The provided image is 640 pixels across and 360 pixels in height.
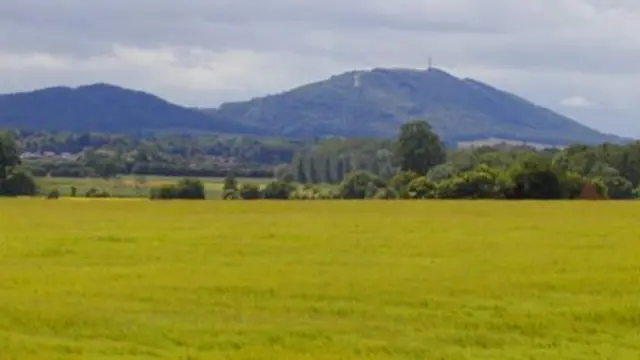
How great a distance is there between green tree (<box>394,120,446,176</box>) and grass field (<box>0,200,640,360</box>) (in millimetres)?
78733

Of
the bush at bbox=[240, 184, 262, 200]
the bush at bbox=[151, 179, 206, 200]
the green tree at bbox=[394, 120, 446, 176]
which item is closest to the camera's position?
the bush at bbox=[151, 179, 206, 200]

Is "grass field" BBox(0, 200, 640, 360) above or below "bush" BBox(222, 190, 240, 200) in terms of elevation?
above

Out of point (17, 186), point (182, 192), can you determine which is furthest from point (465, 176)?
point (17, 186)

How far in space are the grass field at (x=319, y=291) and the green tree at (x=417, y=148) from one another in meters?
78.7

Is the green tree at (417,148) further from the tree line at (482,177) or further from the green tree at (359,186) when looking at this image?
the green tree at (359,186)

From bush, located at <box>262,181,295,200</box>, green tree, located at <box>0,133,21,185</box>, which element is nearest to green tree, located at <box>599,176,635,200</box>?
bush, located at <box>262,181,295,200</box>

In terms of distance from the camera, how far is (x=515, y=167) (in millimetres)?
93125

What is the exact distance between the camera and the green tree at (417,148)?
5226 inches

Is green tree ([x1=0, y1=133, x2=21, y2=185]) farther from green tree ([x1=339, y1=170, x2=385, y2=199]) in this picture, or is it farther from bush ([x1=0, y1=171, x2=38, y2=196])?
green tree ([x1=339, y1=170, x2=385, y2=199])

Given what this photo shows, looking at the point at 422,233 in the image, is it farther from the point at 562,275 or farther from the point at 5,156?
the point at 5,156

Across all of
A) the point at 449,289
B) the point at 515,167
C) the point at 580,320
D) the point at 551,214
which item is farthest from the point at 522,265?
the point at 515,167

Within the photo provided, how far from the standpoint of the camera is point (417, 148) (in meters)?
134

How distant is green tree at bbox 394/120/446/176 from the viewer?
133 metres

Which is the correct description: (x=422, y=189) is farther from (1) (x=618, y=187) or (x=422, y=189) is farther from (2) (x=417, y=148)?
(2) (x=417, y=148)
